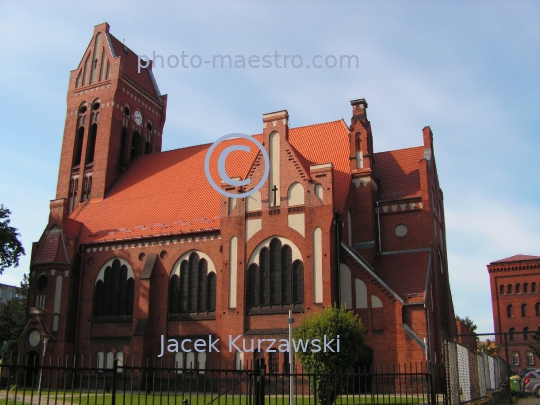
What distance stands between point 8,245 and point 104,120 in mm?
11622

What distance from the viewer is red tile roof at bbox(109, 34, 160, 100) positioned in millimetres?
45812

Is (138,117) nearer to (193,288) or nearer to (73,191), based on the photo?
(73,191)

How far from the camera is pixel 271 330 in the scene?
29.0m

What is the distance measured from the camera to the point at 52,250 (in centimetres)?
3675

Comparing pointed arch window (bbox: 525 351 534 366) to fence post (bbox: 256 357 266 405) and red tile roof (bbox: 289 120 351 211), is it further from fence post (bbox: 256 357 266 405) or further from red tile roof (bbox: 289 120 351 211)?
fence post (bbox: 256 357 266 405)

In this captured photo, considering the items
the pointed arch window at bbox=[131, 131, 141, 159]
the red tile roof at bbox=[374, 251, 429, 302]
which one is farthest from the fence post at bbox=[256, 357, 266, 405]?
the pointed arch window at bbox=[131, 131, 141, 159]

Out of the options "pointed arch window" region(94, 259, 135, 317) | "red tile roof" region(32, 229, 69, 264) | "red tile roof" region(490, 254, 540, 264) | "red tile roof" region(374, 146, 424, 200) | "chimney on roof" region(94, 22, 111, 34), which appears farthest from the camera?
"red tile roof" region(490, 254, 540, 264)

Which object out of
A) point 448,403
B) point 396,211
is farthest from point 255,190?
point 448,403

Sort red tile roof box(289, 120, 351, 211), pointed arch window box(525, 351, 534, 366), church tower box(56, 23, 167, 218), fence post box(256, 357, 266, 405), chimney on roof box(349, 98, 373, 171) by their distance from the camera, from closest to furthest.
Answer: fence post box(256, 357, 266, 405) < chimney on roof box(349, 98, 373, 171) < red tile roof box(289, 120, 351, 211) < church tower box(56, 23, 167, 218) < pointed arch window box(525, 351, 534, 366)

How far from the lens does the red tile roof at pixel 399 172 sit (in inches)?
1334

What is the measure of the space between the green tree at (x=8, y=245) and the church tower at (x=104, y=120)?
16.0 feet

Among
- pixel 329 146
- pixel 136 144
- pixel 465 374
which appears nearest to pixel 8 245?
pixel 136 144

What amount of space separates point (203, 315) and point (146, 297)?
3718 millimetres

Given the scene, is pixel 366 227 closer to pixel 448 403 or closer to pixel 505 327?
pixel 448 403
